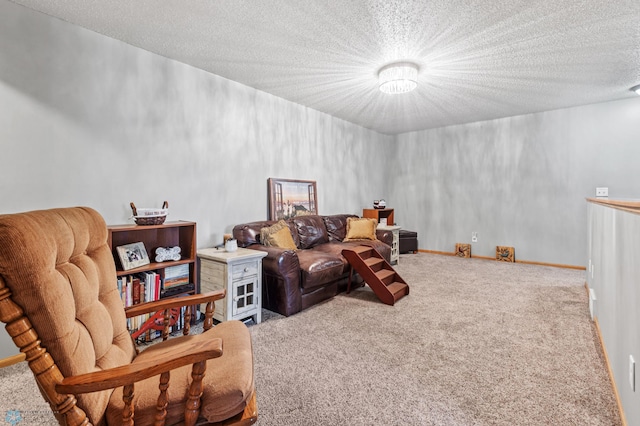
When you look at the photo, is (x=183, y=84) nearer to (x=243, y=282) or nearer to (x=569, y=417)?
(x=243, y=282)

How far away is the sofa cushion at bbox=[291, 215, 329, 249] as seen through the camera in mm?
4061

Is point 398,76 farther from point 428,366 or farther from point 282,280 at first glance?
point 428,366

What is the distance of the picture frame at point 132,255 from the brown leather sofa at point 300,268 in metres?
0.99

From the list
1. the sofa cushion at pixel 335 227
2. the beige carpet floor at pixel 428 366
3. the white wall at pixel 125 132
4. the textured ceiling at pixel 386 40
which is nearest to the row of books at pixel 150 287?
the white wall at pixel 125 132

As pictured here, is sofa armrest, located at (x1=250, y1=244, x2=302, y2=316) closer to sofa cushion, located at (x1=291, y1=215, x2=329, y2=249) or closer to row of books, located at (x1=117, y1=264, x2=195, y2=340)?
row of books, located at (x1=117, y1=264, x2=195, y2=340)

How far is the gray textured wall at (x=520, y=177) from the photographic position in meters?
4.49

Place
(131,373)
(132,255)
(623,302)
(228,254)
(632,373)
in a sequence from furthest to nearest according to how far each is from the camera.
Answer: (228,254) < (132,255) < (623,302) < (632,373) < (131,373)

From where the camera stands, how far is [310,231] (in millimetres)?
4184

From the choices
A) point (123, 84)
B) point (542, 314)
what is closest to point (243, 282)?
point (123, 84)

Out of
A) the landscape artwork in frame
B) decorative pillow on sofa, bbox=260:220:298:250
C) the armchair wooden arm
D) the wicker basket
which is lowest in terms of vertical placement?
the armchair wooden arm

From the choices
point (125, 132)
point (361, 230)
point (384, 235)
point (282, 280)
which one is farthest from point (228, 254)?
point (384, 235)

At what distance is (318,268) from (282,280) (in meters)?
0.42

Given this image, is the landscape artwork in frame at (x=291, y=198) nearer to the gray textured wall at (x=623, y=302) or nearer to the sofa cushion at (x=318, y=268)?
the sofa cushion at (x=318, y=268)

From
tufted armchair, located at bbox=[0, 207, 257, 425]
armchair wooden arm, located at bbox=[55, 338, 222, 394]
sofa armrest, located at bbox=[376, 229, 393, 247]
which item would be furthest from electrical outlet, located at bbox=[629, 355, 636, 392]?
sofa armrest, located at bbox=[376, 229, 393, 247]
